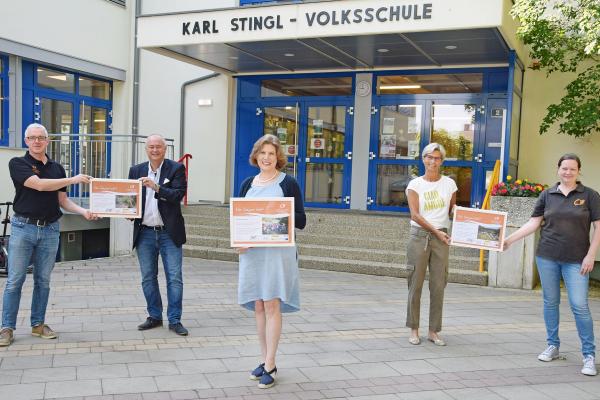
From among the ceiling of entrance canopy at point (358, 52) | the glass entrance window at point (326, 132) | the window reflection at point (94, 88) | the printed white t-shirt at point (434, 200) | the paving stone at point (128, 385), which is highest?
the ceiling of entrance canopy at point (358, 52)

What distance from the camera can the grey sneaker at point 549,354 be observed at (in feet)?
16.9

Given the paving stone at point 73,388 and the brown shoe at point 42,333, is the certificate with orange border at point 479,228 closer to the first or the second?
the paving stone at point 73,388

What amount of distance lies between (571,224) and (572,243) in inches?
6.1

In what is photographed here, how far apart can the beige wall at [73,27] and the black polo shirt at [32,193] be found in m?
7.17

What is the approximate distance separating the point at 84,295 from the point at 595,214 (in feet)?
18.3

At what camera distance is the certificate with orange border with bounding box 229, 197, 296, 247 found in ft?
14.1

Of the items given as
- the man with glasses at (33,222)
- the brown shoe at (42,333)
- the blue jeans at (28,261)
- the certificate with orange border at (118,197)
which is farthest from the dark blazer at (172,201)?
the brown shoe at (42,333)

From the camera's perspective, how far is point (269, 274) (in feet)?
14.2

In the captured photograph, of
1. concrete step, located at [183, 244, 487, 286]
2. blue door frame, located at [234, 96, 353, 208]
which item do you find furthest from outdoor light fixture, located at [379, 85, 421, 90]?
concrete step, located at [183, 244, 487, 286]

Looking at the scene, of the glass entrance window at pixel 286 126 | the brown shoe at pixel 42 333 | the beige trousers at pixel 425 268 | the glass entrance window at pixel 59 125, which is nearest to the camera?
the brown shoe at pixel 42 333

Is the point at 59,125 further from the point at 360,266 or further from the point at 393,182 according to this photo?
the point at 360,266

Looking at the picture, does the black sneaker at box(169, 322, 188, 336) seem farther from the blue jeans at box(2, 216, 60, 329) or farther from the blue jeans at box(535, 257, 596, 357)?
the blue jeans at box(535, 257, 596, 357)

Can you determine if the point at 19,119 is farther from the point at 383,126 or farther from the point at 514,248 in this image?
the point at 514,248

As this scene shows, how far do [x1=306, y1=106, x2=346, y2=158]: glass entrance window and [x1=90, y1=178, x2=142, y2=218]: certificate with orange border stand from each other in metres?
7.25
